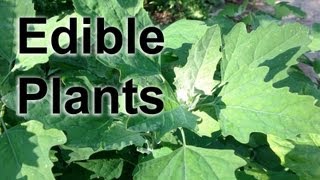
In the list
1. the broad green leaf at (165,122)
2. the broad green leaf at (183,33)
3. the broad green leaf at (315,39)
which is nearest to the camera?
the broad green leaf at (165,122)

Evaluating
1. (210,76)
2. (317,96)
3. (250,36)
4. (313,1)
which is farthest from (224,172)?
(313,1)

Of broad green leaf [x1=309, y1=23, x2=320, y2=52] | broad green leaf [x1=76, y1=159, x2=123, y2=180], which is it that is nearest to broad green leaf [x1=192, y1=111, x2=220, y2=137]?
broad green leaf [x1=76, y1=159, x2=123, y2=180]

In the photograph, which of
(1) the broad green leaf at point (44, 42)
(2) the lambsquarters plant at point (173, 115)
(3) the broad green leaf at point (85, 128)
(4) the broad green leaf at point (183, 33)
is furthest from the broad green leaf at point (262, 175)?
(1) the broad green leaf at point (44, 42)

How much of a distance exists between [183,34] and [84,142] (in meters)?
0.53

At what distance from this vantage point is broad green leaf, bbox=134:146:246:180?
3.71ft

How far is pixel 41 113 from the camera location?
1166 mm

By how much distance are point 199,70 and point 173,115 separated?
A: 0.15 meters

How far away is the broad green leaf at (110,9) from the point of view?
3.97 ft

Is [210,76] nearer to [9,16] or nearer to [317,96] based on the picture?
[317,96]

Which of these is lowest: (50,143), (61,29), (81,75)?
(50,143)

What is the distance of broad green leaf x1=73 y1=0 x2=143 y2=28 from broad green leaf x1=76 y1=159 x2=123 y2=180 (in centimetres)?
33

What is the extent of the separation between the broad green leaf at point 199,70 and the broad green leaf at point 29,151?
31 centimetres

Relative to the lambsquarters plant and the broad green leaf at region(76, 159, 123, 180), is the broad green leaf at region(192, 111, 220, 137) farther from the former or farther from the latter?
the broad green leaf at region(76, 159, 123, 180)

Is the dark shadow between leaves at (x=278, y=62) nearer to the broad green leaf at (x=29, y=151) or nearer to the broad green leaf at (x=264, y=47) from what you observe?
the broad green leaf at (x=264, y=47)
